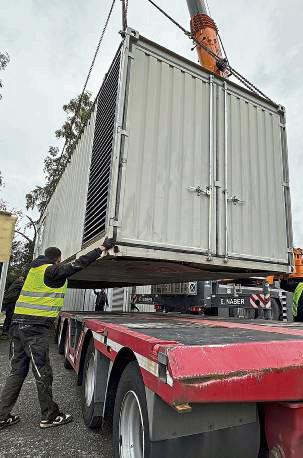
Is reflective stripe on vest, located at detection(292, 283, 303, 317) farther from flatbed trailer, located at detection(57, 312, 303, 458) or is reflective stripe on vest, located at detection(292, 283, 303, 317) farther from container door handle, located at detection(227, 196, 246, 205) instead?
flatbed trailer, located at detection(57, 312, 303, 458)

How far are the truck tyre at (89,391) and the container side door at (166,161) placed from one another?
1267 mm

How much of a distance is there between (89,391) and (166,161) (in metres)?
2.43

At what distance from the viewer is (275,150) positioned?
178 inches

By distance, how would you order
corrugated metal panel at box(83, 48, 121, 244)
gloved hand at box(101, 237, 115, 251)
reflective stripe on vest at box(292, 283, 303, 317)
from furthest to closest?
reflective stripe on vest at box(292, 283, 303, 317)
corrugated metal panel at box(83, 48, 121, 244)
gloved hand at box(101, 237, 115, 251)

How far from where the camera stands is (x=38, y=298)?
3.60m

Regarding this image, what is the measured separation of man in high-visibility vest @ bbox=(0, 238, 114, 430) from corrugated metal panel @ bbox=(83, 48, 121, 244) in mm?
578

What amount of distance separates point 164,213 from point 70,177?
3.40 meters

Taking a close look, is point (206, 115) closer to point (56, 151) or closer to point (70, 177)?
point (70, 177)

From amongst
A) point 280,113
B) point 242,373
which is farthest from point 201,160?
point 242,373

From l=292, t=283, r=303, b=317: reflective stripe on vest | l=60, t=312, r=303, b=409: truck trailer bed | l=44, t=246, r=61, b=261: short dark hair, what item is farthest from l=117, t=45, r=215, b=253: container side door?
l=60, t=312, r=303, b=409: truck trailer bed

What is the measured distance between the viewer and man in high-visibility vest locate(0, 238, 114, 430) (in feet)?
11.2

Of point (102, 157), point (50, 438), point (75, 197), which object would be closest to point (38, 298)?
point (50, 438)

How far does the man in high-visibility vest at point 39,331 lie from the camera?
11.2 feet

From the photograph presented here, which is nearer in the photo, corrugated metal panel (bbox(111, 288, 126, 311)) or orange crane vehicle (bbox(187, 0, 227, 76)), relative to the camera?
orange crane vehicle (bbox(187, 0, 227, 76))
